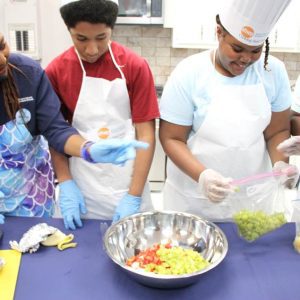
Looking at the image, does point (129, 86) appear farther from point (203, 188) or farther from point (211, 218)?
point (211, 218)

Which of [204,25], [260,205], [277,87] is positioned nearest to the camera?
[260,205]

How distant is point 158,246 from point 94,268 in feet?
0.68

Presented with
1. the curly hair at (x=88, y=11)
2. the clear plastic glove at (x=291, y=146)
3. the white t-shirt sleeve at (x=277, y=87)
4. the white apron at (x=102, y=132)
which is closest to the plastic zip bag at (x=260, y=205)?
the clear plastic glove at (x=291, y=146)

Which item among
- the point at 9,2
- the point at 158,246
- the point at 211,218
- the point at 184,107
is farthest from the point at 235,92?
the point at 9,2

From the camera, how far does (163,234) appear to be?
1.26m

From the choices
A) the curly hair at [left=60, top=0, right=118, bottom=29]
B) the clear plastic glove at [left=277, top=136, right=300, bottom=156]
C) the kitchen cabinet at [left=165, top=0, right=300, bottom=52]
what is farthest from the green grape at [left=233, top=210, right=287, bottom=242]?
the kitchen cabinet at [left=165, top=0, right=300, bottom=52]

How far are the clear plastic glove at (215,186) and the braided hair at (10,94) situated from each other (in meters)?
0.68

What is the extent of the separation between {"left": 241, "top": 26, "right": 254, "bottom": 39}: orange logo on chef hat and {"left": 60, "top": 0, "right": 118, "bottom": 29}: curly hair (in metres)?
0.44

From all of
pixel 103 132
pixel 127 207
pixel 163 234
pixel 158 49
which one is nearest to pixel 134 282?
pixel 163 234

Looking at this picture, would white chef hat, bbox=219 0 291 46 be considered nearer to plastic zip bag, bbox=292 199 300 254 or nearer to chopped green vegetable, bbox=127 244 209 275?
plastic zip bag, bbox=292 199 300 254

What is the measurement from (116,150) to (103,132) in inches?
13.2

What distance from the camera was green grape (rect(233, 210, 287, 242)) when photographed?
1170 millimetres

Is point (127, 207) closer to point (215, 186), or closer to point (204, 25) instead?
point (215, 186)

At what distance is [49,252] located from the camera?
1146 millimetres
